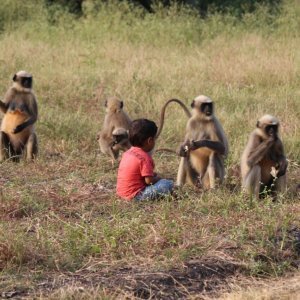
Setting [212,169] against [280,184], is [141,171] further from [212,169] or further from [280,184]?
[280,184]

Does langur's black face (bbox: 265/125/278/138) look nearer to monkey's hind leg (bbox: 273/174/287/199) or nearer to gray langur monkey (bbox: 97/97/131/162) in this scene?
monkey's hind leg (bbox: 273/174/287/199)

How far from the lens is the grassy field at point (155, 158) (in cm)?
519

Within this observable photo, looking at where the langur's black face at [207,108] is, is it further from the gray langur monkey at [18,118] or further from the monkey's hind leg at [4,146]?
the monkey's hind leg at [4,146]

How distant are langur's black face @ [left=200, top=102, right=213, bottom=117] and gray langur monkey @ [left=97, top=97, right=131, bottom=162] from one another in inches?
45.4

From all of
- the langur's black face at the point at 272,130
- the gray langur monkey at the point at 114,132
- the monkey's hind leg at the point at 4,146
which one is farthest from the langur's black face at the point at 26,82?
the langur's black face at the point at 272,130

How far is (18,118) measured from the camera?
918 centimetres

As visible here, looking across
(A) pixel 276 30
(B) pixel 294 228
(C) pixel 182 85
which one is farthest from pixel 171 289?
(A) pixel 276 30

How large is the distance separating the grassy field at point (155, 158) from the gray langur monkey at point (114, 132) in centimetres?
16

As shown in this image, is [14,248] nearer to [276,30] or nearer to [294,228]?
[294,228]

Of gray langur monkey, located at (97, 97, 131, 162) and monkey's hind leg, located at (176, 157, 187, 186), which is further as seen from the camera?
gray langur monkey, located at (97, 97, 131, 162)

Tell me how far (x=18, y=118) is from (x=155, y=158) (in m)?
1.57

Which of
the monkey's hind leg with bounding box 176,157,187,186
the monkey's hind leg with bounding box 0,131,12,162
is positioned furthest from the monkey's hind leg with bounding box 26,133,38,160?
the monkey's hind leg with bounding box 176,157,187,186

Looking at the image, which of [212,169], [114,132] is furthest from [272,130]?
[114,132]

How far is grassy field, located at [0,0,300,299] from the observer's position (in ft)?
17.0
